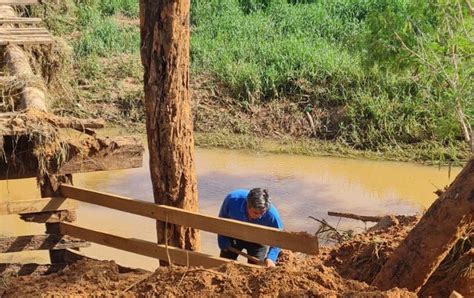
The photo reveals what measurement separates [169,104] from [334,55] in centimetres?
1031

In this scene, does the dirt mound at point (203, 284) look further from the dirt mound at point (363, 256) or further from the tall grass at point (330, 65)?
the tall grass at point (330, 65)

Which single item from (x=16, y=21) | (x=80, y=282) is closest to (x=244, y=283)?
(x=80, y=282)

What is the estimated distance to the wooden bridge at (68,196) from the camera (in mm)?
5570

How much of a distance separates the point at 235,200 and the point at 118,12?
13090 mm

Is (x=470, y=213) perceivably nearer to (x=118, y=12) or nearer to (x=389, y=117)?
(x=389, y=117)

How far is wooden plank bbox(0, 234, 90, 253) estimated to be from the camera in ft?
21.4

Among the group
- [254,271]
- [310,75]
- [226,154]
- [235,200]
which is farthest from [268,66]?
[254,271]

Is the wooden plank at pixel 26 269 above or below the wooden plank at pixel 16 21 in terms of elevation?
below

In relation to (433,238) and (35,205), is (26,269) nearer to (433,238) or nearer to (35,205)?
(35,205)

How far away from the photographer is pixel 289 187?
12586 mm

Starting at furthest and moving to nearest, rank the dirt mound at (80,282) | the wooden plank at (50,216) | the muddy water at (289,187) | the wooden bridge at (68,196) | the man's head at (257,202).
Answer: the muddy water at (289,187), the wooden plank at (50,216), the man's head at (257,202), the wooden bridge at (68,196), the dirt mound at (80,282)

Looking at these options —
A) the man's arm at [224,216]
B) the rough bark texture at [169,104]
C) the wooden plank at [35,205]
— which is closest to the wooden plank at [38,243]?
the wooden plank at [35,205]

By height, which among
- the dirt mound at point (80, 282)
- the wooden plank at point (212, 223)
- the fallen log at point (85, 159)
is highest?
the fallen log at point (85, 159)

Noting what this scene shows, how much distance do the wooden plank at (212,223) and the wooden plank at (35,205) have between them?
141mm
